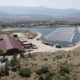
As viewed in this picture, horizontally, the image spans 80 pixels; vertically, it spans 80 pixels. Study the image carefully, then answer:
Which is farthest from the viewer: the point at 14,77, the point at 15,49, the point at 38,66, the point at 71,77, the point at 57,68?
the point at 15,49

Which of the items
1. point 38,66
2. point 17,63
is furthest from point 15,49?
point 38,66

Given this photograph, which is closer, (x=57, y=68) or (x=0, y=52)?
(x=57, y=68)

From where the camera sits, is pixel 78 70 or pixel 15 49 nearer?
pixel 78 70

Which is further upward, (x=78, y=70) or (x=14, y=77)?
(x=78, y=70)

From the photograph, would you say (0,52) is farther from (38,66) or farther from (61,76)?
(61,76)

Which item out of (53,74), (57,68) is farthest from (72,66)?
(53,74)

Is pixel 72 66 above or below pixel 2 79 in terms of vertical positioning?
above

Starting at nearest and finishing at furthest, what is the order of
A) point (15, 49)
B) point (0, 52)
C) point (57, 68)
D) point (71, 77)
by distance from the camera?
point (71, 77) → point (57, 68) → point (0, 52) → point (15, 49)

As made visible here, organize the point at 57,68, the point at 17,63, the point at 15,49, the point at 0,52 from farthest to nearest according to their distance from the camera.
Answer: the point at 15,49 < the point at 0,52 < the point at 17,63 < the point at 57,68

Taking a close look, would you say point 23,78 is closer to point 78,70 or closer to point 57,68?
point 57,68
